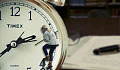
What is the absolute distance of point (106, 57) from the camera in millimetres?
725

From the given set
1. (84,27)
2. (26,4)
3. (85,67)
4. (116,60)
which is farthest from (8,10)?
(84,27)

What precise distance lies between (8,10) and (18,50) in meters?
0.09

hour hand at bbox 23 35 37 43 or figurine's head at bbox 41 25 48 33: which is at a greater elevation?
figurine's head at bbox 41 25 48 33

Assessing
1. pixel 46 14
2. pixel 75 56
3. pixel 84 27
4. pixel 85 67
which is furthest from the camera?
pixel 84 27

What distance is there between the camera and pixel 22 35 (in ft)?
1.49

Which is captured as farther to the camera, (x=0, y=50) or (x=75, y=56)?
(x=75, y=56)

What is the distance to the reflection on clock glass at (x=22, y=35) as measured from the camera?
44 centimetres

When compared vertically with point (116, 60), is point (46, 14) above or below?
above

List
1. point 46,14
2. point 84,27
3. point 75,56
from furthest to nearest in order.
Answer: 1. point 84,27
2. point 75,56
3. point 46,14

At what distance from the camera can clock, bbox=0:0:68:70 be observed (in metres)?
0.44

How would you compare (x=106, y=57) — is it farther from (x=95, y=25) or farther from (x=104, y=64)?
(x=95, y=25)

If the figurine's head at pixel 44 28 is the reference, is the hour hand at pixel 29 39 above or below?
below

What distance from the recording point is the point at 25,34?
45cm

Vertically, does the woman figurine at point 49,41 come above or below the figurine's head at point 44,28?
below
